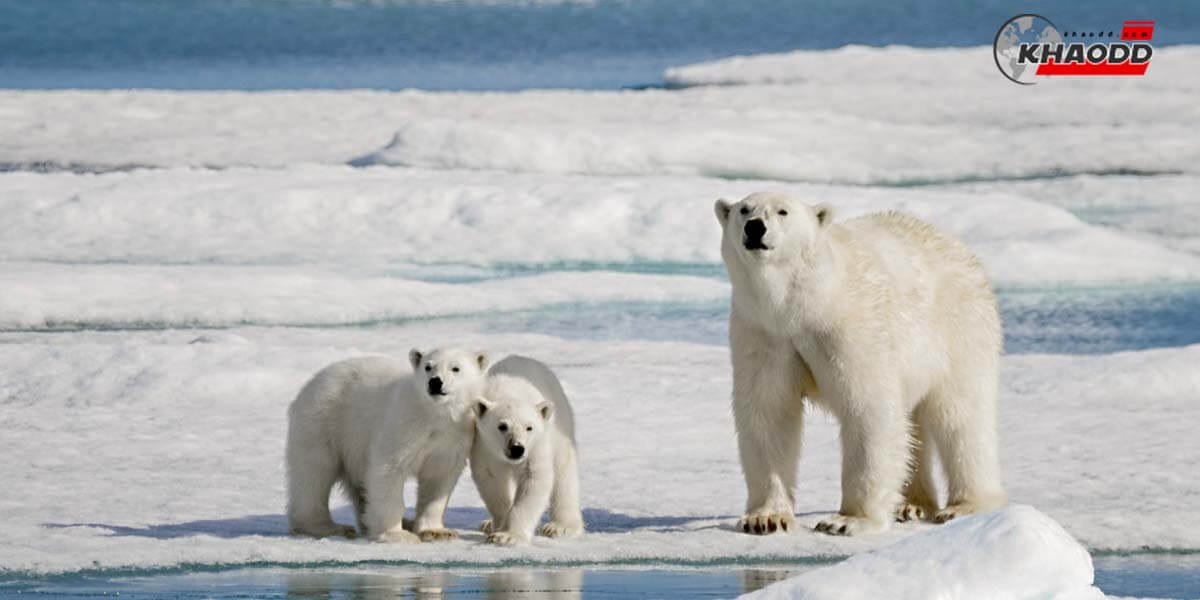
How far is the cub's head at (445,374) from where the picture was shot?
16.7ft

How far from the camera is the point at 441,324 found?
32.5ft

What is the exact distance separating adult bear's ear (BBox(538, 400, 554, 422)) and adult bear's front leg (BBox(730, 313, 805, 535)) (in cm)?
54

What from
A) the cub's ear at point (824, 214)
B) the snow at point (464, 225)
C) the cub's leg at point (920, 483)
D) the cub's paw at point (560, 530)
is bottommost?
the cub's paw at point (560, 530)

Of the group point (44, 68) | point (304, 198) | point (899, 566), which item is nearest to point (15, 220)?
point (304, 198)

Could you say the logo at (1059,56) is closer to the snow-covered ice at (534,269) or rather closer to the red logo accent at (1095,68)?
the red logo accent at (1095,68)

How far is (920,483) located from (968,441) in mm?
269

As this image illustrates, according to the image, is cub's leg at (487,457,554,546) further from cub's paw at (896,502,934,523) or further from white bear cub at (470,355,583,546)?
cub's paw at (896,502,934,523)

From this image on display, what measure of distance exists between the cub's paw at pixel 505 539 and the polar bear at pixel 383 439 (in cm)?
18

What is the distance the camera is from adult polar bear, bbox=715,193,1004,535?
16.9ft

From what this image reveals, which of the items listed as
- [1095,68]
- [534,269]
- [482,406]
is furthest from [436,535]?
[1095,68]

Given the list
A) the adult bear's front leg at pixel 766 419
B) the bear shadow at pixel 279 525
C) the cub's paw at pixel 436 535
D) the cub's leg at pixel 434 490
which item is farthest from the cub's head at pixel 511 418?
the adult bear's front leg at pixel 766 419

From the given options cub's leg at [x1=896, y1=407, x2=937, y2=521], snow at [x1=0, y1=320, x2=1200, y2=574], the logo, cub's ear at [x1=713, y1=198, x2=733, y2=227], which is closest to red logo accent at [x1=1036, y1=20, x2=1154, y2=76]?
the logo

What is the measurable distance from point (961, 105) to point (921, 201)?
6763 millimetres

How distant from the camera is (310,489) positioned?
5.39 m
